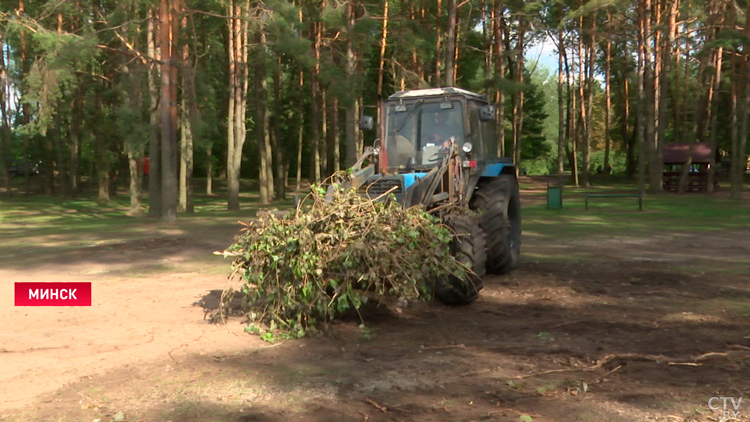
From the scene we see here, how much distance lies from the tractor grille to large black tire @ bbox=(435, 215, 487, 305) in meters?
0.77

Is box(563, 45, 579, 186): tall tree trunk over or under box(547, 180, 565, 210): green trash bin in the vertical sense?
over

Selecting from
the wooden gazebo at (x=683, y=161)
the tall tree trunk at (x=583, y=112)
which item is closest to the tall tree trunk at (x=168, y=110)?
the tall tree trunk at (x=583, y=112)

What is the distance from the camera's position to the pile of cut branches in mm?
7410

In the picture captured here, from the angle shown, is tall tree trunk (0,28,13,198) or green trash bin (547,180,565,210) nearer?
green trash bin (547,180,565,210)

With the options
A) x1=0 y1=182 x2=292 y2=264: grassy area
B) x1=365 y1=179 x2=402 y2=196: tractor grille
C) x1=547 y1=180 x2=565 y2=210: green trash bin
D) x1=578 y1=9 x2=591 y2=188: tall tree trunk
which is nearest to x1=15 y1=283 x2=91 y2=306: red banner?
x1=365 y1=179 x2=402 y2=196: tractor grille

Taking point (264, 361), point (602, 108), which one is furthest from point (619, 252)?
point (602, 108)

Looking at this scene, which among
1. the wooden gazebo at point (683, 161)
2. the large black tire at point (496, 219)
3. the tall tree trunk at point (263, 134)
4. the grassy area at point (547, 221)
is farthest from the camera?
the wooden gazebo at point (683, 161)

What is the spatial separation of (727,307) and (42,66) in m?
20.4

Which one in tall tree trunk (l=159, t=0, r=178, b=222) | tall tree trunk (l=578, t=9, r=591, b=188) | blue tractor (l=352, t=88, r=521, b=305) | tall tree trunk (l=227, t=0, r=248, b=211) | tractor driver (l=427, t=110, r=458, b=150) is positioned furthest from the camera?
tall tree trunk (l=578, t=9, r=591, b=188)

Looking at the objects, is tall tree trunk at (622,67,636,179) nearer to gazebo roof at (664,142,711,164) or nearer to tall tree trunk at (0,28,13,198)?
gazebo roof at (664,142,711,164)

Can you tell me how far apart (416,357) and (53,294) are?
6564mm

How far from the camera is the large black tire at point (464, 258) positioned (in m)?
8.70

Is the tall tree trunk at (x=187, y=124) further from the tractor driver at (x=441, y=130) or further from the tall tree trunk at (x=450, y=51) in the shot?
the tractor driver at (x=441, y=130)

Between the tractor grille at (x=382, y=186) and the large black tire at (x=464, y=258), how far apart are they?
0.77 m
